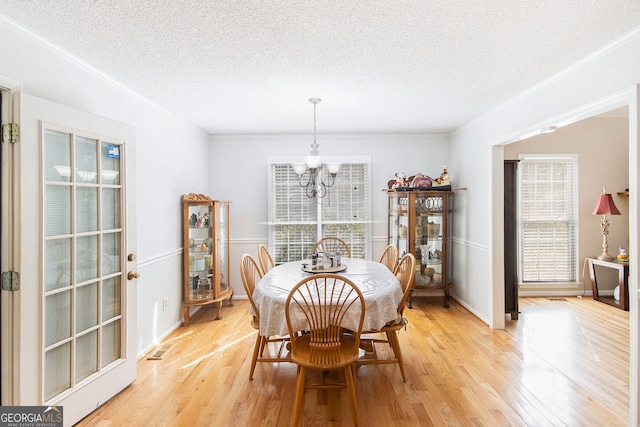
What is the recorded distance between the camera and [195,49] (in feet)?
7.09

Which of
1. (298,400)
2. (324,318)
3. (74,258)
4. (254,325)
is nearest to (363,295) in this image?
(324,318)

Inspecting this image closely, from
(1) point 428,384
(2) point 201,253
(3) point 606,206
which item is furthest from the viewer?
(3) point 606,206

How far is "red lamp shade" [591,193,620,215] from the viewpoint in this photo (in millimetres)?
4438

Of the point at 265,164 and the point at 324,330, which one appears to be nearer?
the point at 324,330

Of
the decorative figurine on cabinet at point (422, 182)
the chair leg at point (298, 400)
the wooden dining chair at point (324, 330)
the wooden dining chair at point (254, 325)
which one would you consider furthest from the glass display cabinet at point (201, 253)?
Answer: the decorative figurine on cabinet at point (422, 182)

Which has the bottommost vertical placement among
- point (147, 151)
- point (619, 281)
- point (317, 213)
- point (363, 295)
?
A: point (619, 281)

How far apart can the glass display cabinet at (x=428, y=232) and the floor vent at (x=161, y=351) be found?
3.02 m

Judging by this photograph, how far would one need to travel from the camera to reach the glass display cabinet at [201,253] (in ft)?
12.5

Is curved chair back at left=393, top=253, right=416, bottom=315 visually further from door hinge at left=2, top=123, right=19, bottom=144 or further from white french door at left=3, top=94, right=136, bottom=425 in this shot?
door hinge at left=2, top=123, right=19, bottom=144

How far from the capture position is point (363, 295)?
7.72ft

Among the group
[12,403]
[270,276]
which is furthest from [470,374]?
[12,403]

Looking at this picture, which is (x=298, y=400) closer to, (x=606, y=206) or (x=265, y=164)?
(x=265, y=164)

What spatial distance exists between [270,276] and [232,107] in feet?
6.11

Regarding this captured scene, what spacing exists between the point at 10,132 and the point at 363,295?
2317 mm
